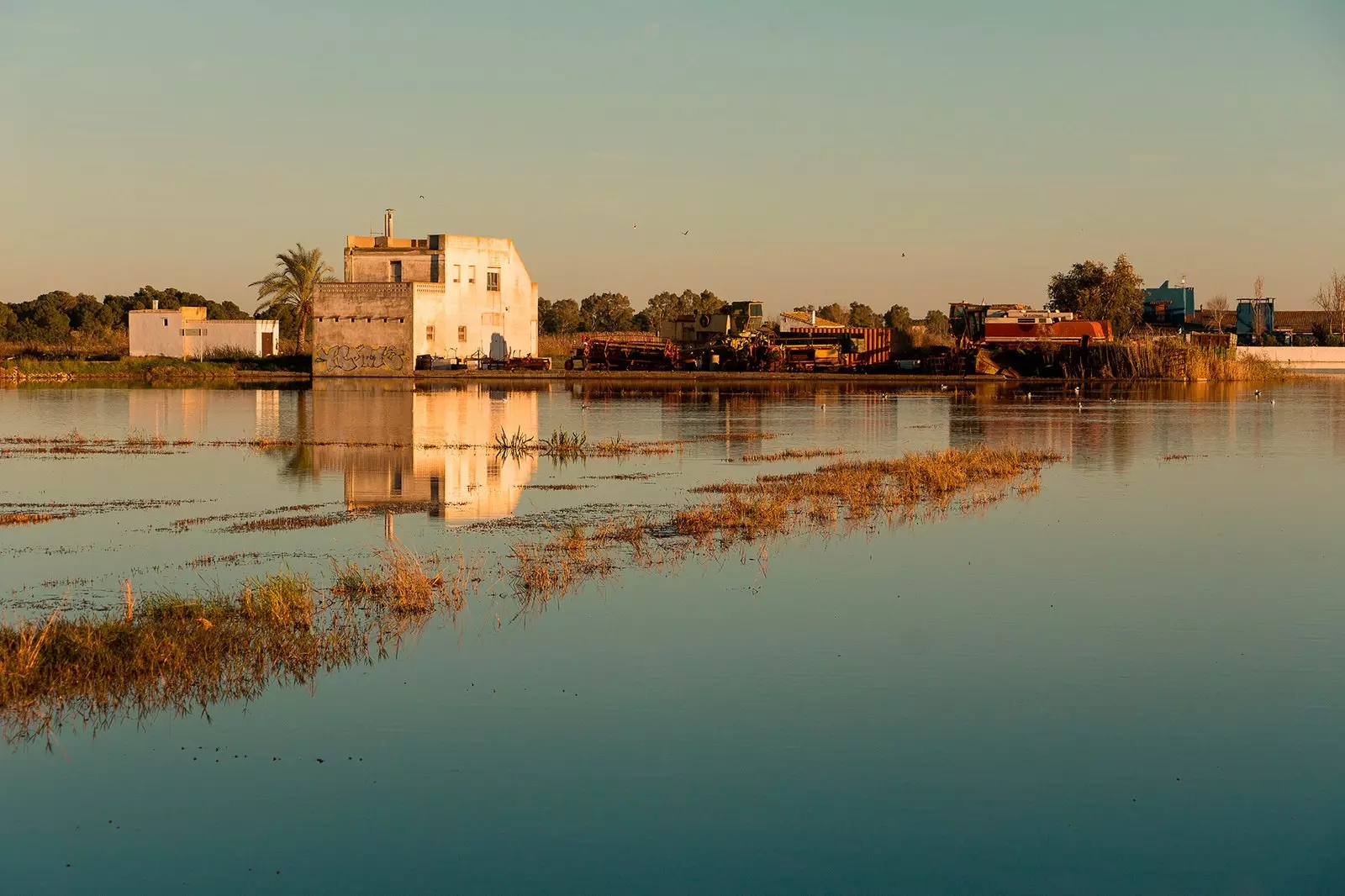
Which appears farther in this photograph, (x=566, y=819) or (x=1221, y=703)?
(x=1221, y=703)

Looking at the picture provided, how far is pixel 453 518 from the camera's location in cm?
2109

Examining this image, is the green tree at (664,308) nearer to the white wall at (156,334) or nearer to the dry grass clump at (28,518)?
the white wall at (156,334)

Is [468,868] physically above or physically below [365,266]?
below

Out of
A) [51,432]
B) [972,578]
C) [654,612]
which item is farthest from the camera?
[51,432]

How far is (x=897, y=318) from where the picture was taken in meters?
175

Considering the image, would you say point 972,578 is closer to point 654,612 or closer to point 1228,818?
point 654,612

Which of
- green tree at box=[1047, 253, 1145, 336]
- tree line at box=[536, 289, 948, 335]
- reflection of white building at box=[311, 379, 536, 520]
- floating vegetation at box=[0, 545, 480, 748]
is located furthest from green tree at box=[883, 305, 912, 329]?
floating vegetation at box=[0, 545, 480, 748]

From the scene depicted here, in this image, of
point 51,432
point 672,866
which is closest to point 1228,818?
point 672,866

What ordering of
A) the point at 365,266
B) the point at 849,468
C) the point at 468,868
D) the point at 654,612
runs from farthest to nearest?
the point at 365,266
the point at 849,468
the point at 654,612
the point at 468,868

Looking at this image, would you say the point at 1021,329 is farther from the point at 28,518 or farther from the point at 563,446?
the point at 28,518

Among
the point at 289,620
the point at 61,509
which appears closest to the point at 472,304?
the point at 61,509

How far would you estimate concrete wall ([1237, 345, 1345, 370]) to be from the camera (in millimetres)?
99562

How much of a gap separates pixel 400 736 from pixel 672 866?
2976 millimetres

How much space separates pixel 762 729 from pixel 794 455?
72.0 feet
